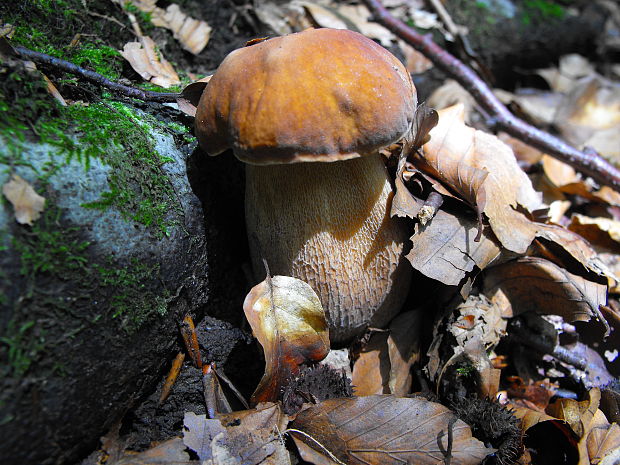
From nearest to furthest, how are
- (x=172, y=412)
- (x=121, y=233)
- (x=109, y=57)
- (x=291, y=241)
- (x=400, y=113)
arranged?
1. (x=121, y=233)
2. (x=400, y=113)
3. (x=172, y=412)
4. (x=291, y=241)
5. (x=109, y=57)

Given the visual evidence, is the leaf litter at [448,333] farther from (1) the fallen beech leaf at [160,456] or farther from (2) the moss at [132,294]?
(2) the moss at [132,294]

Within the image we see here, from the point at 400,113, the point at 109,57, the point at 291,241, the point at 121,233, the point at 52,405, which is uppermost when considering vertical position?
the point at 400,113

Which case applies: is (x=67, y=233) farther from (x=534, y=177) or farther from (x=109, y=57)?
(x=534, y=177)

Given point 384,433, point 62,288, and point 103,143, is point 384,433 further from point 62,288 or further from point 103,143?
point 103,143

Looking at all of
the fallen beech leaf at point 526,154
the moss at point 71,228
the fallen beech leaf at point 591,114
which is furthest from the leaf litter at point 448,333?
the fallen beech leaf at point 591,114

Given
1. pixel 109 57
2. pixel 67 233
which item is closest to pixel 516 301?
pixel 67 233

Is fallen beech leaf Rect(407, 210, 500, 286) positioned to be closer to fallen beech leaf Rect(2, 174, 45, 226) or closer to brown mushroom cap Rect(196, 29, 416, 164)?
brown mushroom cap Rect(196, 29, 416, 164)
